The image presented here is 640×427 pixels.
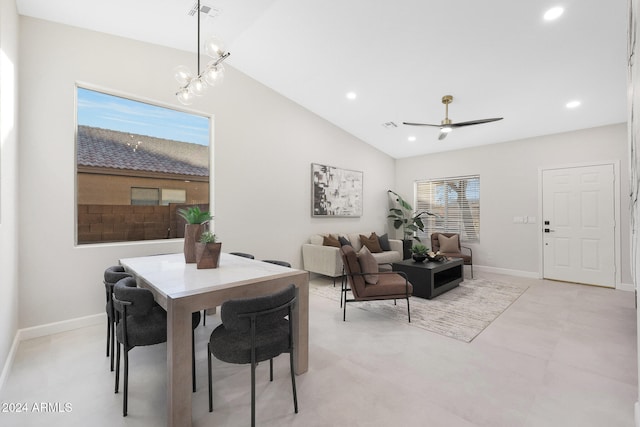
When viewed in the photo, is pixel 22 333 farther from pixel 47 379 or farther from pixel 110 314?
pixel 110 314

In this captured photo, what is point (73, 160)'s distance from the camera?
3180mm

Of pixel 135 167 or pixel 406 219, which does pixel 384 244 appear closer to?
pixel 406 219

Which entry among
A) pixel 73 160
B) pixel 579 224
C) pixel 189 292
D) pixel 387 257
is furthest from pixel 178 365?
pixel 579 224

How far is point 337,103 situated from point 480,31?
2473 millimetres

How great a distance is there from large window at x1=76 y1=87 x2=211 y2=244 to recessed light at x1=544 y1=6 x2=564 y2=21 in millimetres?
4103

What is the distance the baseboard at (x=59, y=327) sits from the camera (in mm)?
2924

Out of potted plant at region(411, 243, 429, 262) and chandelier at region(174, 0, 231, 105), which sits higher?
chandelier at region(174, 0, 231, 105)

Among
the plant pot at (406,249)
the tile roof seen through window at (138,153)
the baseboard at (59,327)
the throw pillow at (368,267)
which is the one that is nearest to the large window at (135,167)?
the tile roof seen through window at (138,153)

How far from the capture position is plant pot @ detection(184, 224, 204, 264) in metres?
2.62

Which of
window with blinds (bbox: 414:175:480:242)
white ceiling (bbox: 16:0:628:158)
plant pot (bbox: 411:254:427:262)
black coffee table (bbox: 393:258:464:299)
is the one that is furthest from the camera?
window with blinds (bbox: 414:175:480:242)

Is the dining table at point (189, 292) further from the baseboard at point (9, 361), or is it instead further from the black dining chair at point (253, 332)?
the baseboard at point (9, 361)

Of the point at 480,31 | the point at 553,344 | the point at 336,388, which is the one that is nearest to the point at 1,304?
the point at 336,388

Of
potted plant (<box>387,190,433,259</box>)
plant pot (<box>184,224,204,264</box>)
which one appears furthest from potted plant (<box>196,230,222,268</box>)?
potted plant (<box>387,190,433,259</box>)

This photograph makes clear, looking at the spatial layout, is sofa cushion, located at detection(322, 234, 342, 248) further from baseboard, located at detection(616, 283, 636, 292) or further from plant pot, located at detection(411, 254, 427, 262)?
baseboard, located at detection(616, 283, 636, 292)
